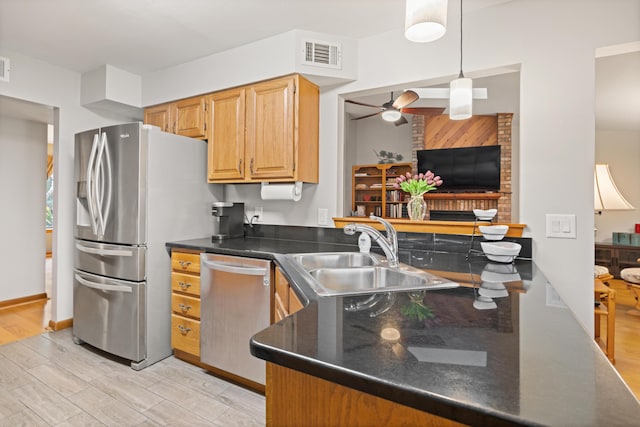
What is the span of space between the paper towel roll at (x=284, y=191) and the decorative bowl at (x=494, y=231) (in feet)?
4.20

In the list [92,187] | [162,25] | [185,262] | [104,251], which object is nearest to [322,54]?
[162,25]

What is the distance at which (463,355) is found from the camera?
65cm

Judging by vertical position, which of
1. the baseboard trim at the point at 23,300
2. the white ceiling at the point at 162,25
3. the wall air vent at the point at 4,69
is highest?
Answer: the white ceiling at the point at 162,25

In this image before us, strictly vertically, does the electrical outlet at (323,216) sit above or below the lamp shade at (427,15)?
below

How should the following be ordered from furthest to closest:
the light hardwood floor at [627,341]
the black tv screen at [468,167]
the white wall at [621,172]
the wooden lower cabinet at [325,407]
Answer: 1. the white wall at [621,172]
2. the black tv screen at [468,167]
3. the light hardwood floor at [627,341]
4. the wooden lower cabinet at [325,407]

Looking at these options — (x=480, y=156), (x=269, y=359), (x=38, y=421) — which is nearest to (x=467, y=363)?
(x=269, y=359)

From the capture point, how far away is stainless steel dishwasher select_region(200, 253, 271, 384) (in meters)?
2.04

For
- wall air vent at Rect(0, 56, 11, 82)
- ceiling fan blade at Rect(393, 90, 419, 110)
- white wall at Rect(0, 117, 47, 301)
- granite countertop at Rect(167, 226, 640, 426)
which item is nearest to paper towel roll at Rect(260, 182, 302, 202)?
ceiling fan blade at Rect(393, 90, 419, 110)

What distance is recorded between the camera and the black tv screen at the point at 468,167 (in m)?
5.35

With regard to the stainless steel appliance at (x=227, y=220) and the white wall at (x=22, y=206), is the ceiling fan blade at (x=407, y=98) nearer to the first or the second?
the stainless steel appliance at (x=227, y=220)

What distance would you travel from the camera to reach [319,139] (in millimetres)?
2658

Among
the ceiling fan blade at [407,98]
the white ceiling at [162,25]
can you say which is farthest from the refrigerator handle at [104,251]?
the ceiling fan blade at [407,98]

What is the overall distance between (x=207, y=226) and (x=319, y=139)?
3.88 feet

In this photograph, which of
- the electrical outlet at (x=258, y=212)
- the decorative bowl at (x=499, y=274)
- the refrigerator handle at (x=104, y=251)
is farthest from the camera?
the electrical outlet at (x=258, y=212)
